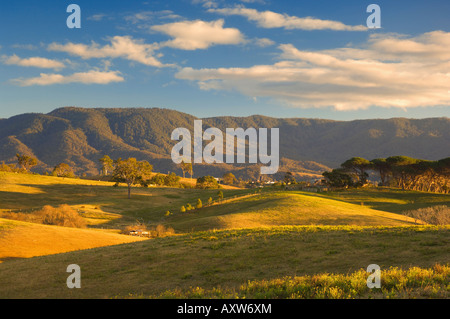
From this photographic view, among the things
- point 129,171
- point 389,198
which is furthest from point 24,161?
point 389,198

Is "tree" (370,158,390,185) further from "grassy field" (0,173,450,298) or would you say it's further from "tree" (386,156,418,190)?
"grassy field" (0,173,450,298)

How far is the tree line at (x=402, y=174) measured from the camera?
376 feet

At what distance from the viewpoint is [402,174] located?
122m

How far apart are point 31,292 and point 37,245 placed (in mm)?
23110

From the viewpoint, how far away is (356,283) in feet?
41.7

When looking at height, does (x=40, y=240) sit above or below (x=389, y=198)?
above

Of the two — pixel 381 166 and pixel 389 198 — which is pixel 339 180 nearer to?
pixel 389 198

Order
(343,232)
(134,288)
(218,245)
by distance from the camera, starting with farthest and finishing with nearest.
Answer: (343,232) < (218,245) < (134,288)

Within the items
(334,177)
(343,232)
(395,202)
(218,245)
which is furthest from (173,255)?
(334,177)

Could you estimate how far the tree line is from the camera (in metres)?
114

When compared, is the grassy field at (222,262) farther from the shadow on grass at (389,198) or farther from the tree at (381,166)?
the tree at (381,166)

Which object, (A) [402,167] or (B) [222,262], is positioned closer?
(B) [222,262]
